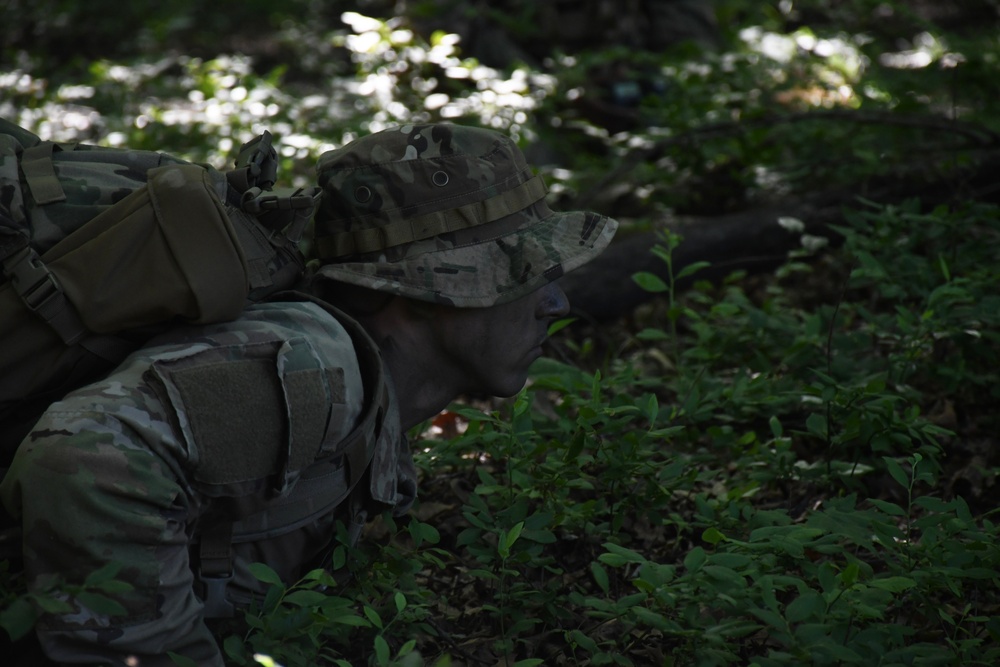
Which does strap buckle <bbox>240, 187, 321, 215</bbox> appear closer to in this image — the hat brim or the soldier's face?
the hat brim

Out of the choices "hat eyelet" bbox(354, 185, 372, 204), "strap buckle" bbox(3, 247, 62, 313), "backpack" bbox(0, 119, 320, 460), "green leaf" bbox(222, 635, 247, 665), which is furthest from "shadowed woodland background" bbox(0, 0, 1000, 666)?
"hat eyelet" bbox(354, 185, 372, 204)

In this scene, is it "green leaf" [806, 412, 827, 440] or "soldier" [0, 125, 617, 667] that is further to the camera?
"green leaf" [806, 412, 827, 440]

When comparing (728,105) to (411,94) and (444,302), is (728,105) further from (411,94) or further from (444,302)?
(444,302)

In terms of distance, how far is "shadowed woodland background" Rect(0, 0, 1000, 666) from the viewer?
237 centimetres

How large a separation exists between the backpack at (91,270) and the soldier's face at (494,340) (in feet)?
2.05

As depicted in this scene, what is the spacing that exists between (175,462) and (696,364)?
261 cm

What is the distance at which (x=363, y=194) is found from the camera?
8.03 ft

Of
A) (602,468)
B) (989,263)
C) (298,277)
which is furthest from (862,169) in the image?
(298,277)

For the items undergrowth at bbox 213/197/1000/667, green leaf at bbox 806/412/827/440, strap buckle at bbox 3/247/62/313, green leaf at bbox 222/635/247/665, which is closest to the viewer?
strap buckle at bbox 3/247/62/313

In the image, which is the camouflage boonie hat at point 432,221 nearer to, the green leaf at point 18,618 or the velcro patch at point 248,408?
the velcro patch at point 248,408

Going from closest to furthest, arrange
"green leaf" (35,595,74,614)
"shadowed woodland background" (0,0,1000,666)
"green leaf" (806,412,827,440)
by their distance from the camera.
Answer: "green leaf" (35,595,74,614) → "shadowed woodland background" (0,0,1000,666) → "green leaf" (806,412,827,440)

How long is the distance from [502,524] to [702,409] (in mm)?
949

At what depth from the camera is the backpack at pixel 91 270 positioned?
202cm

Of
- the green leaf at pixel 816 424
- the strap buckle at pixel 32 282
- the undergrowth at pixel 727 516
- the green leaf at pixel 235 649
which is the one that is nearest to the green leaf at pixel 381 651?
the undergrowth at pixel 727 516
